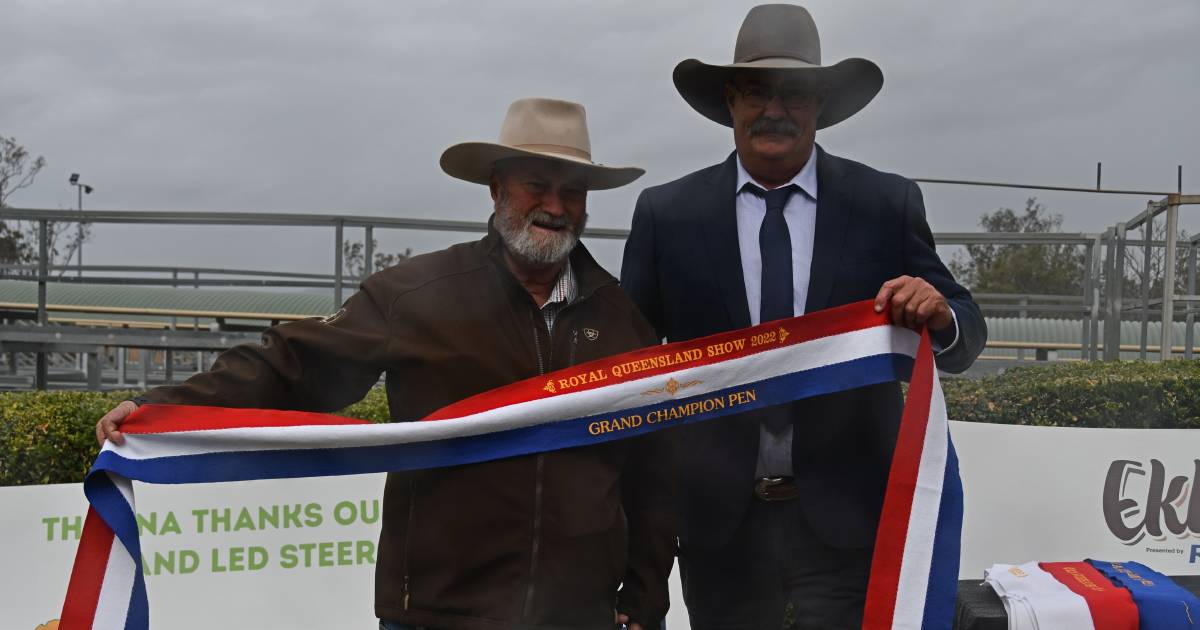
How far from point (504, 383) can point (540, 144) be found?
63cm

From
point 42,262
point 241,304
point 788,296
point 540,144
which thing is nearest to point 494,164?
point 540,144

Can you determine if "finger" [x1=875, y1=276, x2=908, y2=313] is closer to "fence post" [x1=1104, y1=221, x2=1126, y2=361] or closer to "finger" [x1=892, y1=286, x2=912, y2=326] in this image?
"finger" [x1=892, y1=286, x2=912, y2=326]

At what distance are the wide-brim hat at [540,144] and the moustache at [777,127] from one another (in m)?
0.35

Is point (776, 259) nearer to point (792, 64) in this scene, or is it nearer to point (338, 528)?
point (792, 64)

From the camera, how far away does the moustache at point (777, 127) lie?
2.87 m

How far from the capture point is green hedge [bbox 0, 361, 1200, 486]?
5156mm

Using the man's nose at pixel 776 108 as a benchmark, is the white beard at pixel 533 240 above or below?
below

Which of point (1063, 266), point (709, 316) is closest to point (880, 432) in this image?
point (709, 316)

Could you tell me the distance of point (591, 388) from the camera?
2736mm

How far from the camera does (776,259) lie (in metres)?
2.94

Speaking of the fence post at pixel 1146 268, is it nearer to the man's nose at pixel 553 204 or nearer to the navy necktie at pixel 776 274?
the navy necktie at pixel 776 274

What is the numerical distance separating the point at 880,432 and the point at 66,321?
22.9 ft

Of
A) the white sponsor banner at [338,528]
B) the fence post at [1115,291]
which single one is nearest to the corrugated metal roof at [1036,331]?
the fence post at [1115,291]

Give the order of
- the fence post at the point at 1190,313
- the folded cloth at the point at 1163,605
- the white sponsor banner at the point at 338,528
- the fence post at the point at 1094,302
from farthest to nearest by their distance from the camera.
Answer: the fence post at the point at 1190,313
the fence post at the point at 1094,302
the white sponsor banner at the point at 338,528
the folded cloth at the point at 1163,605
